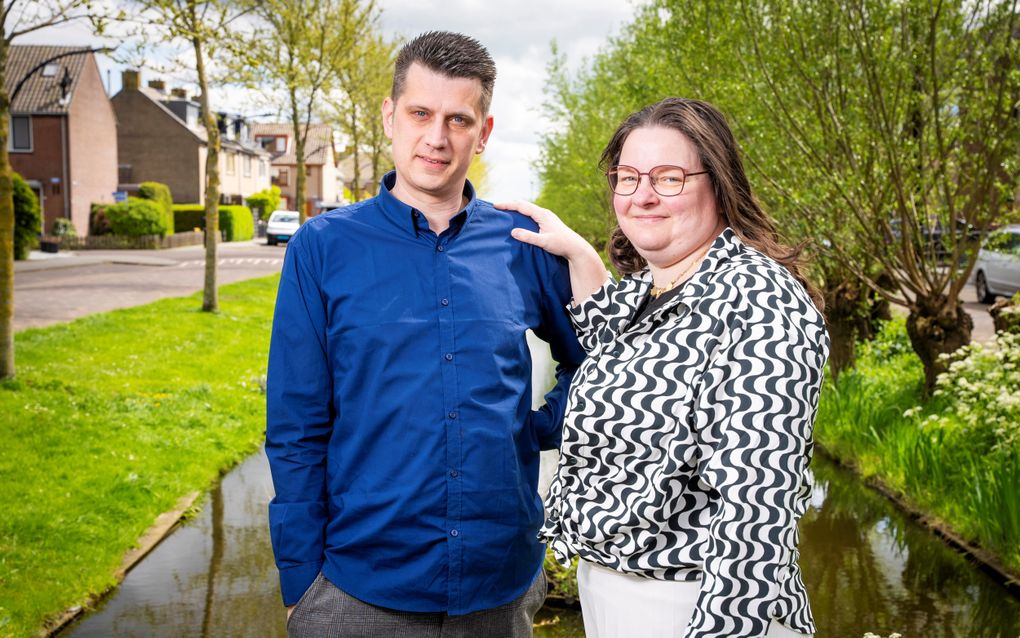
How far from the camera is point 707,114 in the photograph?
227 centimetres

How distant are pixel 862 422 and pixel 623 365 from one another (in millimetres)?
7400

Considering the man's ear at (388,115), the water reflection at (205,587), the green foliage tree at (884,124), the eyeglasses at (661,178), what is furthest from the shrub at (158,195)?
the eyeglasses at (661,178)

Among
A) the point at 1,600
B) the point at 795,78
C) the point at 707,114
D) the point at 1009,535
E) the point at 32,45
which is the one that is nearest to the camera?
the point at 707,114

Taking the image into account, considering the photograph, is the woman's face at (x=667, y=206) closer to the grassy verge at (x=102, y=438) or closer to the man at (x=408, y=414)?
the man at (x=408, y=414)

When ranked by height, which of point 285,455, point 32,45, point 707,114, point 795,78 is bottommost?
point 285,455

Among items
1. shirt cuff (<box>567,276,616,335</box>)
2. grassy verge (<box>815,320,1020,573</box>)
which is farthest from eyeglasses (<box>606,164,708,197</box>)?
grassy verge (<box>815,320,1020,573</box>)

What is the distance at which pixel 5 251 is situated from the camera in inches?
376

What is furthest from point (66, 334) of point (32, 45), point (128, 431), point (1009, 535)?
point (32, 45)

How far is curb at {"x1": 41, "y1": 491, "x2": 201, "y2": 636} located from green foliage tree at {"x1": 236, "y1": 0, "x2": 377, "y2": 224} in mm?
15129

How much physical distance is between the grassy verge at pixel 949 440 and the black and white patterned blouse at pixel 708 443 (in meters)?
4.45

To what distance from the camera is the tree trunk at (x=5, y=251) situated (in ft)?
31.3

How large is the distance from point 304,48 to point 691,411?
22336mm

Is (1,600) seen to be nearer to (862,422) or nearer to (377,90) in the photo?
(862,422)

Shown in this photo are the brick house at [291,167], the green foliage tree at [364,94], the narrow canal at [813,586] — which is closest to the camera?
the narrow canal at [813,586]
